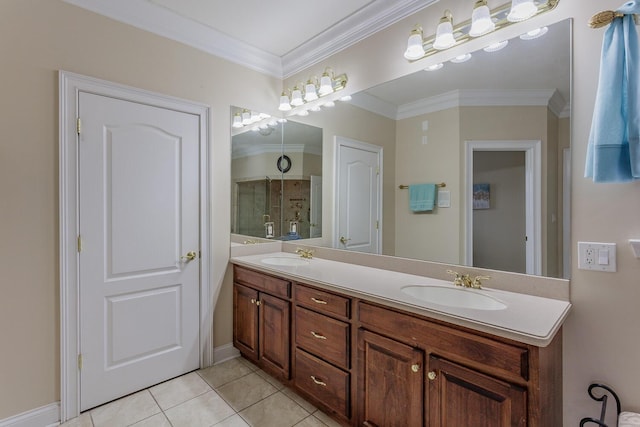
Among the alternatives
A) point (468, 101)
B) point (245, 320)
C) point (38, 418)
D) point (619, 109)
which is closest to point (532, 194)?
point (619, 109)

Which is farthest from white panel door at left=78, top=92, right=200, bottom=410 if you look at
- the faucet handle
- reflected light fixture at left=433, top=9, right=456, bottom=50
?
the faucet handle

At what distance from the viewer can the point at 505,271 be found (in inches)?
64.4

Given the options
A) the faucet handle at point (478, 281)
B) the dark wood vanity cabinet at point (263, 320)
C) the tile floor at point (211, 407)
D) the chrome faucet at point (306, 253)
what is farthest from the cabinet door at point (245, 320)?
the faucet handle at point (478, 281)

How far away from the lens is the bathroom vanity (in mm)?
1136

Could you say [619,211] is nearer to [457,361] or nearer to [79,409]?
[457,361]

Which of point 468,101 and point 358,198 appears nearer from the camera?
point 468,101

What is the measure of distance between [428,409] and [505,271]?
80 cm

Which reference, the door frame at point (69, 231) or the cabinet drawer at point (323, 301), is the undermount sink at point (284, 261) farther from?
the door frame at point (69, 231)

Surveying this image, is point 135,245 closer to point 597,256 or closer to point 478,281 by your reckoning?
point 478,281

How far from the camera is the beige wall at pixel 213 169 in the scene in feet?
4.29

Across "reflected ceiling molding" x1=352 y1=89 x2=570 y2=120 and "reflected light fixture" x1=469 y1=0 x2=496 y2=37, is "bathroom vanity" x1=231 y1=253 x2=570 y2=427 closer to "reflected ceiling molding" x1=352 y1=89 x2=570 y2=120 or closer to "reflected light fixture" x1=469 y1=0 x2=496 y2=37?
"reflected ceiling molding" x1=352 y1=89 x2=570 y2=120

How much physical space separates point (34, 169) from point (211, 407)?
179cm

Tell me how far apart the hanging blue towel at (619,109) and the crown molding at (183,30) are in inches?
93.0

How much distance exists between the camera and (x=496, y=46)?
5.38 ft
